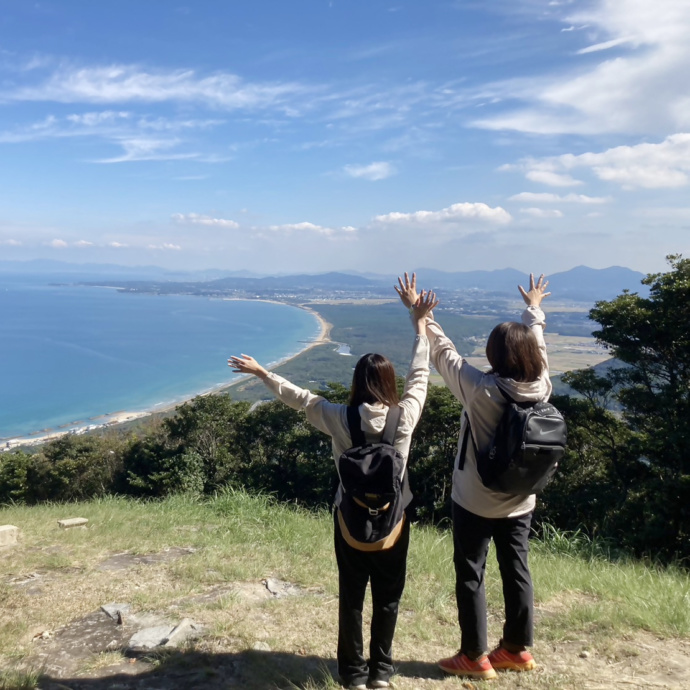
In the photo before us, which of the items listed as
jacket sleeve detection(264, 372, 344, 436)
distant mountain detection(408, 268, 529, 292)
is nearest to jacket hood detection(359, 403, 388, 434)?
jacket sleeve detection(264, 372, 344, 436)

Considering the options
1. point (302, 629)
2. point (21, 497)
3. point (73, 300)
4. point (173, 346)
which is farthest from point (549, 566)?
point (73, 300)

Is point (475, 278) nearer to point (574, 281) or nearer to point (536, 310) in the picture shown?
point (574, 281)

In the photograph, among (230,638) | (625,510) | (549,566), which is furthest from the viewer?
(625,510)

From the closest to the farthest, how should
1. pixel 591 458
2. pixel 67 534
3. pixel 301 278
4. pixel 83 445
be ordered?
1. pixel 67 534
2. pixel 591 458
3. pixel 83 445
4. pixel 301 278

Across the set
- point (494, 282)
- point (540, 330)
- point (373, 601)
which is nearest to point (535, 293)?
point (540, 330)

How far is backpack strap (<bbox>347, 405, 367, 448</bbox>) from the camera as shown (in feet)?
7.99

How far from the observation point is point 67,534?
5586 millimetres

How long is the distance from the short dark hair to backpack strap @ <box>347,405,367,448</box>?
64 cm

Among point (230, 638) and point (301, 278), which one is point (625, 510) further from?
point (301, 278)

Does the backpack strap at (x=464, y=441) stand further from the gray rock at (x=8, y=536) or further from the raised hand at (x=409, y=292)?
the gray rock at (x=8, y=536)

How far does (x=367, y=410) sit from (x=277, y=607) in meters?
1.91

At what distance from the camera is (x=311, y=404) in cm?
254

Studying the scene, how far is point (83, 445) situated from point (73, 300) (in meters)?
147

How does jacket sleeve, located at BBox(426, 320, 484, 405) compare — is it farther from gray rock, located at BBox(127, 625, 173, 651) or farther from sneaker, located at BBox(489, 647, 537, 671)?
gray rock, located at BBox(127, 625, 173, 651)
